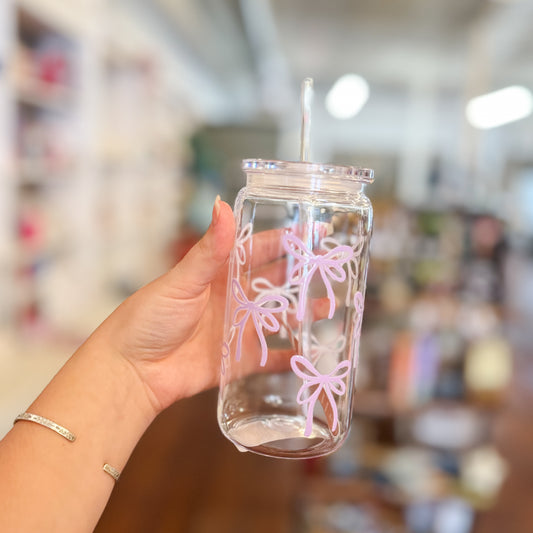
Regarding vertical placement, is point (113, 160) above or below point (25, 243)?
above

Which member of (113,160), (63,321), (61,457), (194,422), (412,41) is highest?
(412,41)

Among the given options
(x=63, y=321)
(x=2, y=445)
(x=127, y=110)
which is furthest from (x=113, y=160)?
(x=2, y=445)

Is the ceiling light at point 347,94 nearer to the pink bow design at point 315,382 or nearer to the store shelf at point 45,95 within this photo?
the store shelf at point 45,95

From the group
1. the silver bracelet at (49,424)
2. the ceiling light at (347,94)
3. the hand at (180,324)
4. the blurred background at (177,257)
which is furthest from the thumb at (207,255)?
the ceiling light at (347,94)

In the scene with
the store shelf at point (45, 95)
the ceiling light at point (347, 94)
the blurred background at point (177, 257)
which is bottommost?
the blurred background at point (177, 257)

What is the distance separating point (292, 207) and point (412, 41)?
8419 millimetres

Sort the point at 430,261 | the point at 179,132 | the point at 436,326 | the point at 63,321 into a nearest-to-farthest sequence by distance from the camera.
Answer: the point at 436,326, the point at 430,261, the point at 63,321, the point at 179,132

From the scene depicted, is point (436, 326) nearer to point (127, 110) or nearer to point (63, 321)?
point (63, 321)

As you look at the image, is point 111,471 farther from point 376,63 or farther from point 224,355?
point 376,63

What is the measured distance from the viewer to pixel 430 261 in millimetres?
3086

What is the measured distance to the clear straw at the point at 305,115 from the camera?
0.70 meters

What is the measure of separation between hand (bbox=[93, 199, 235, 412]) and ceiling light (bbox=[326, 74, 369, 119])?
9.78m

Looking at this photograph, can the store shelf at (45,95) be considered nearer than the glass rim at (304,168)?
No

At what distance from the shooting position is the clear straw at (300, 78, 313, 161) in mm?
698
